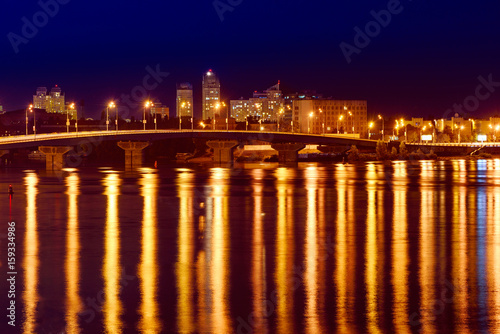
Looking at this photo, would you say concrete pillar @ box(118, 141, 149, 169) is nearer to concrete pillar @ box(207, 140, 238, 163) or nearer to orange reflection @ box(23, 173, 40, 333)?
concrete pillar @ box(207, 140, 238, 163)

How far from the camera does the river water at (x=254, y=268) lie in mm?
16984

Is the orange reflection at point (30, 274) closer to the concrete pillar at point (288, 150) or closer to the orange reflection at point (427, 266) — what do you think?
the orange reflection at point (427, 266)

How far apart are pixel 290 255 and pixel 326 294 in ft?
20.5

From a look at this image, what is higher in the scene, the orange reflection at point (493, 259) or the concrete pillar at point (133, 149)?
the concrete pillar at point (133, 149)

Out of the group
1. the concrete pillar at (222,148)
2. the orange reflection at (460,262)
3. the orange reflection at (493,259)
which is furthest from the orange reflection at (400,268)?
the concrete pillar at (222,148)

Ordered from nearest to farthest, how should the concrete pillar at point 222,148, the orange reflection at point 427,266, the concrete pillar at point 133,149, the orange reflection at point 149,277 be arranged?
the orange reflection at point 149,277, the orange reflection at point 427,266, the concrete pillar at point 133,149, the concrete pillar at point 222,148

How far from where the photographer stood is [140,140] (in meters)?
153

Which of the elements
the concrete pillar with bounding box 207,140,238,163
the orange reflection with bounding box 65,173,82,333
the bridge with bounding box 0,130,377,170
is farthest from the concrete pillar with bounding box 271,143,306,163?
the orange reflection with bounding box 65,173,82,333

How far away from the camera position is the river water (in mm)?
16984

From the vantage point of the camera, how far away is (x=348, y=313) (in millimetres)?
17406

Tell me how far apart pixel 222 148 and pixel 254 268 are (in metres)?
149

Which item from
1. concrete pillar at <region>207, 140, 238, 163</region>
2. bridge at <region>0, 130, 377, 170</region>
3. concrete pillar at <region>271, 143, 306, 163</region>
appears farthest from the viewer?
concrete pillar at <region>207, 140, 238, 163</region>

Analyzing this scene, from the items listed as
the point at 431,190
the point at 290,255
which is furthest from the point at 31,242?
the point at 431,190

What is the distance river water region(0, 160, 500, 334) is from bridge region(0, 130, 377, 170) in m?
84.6
